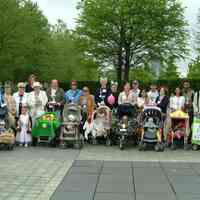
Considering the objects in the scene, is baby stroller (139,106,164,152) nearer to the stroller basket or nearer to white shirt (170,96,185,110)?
the stroller basket

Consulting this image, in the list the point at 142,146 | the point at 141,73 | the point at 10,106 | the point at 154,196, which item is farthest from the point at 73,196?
the point at 141,73

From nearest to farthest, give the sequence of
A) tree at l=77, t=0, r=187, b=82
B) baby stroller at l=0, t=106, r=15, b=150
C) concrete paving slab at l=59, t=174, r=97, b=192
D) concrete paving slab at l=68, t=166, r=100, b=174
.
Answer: concrete paving slab at l=59, t=174, r=97, b=192
concrete paving slab at l=68, t=166, r=100, b=174
baby stroller at l=0, t=106, r=15, b=150
tree at l=77, t=0, r=187, b=82

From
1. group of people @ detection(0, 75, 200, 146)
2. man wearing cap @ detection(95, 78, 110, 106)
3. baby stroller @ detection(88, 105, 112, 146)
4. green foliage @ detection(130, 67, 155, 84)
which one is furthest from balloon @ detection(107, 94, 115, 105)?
green foliage @ detection(130, 67, 155, 84)

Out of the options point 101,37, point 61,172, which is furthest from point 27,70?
point 61,172

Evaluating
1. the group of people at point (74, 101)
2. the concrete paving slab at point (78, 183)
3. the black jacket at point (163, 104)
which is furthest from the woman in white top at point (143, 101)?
the concrete paving slab at point (78, 183)

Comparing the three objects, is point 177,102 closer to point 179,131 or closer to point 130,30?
point 179,131

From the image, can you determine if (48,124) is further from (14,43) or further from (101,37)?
(101,37)

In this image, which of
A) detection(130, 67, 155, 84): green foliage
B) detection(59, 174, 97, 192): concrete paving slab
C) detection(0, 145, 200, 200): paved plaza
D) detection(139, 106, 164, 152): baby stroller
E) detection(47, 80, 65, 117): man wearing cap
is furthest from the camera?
detection(130, 67, 155, 84): green foliage

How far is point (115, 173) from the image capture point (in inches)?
405

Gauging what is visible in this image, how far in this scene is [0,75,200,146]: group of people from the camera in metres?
14.9

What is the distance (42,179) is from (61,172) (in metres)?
0.84

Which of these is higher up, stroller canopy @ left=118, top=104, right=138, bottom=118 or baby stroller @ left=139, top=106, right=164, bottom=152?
stroller canopy @ left=118, top=104, right=138, bottom=118

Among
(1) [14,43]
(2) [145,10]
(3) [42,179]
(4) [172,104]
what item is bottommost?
(3) [42,179]

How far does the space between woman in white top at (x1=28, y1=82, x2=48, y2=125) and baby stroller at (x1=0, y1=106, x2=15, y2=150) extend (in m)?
1.13
